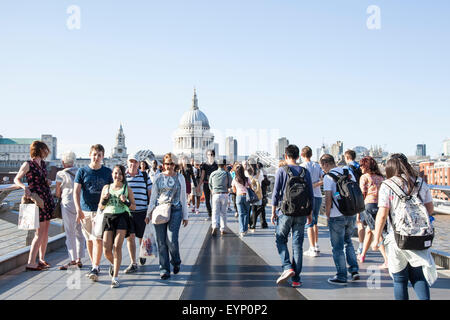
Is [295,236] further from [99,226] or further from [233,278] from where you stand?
[99,226]

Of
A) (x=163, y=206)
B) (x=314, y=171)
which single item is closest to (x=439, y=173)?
(x=314, y=171)

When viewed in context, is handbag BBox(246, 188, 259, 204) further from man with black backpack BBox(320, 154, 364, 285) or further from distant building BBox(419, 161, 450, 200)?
distant building BBox(419, 161, 450, 200)

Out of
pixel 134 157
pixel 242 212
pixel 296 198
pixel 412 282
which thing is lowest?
pixel 242 212

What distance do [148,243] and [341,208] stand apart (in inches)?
113

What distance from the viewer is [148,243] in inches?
251

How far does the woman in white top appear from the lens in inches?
151

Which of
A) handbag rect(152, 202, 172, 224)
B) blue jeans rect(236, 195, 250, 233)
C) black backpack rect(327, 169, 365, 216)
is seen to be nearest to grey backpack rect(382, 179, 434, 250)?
black backpack rect(327, 169, 365, 216)

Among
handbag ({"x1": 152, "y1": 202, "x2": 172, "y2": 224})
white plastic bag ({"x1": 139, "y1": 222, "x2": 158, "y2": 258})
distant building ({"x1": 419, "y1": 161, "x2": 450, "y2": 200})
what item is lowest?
distant building ({"x1": 419, "y1": 161, "x2": 450, "y2": 200})

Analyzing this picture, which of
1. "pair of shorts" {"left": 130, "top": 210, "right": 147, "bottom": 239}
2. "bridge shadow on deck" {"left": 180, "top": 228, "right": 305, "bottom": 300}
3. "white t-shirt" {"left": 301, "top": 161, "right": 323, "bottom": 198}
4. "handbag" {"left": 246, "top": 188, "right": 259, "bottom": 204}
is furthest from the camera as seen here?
"handbag" {"left": 246, "top": 188, "right": 259, "bottom": 204}

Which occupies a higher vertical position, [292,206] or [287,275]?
[292,206]

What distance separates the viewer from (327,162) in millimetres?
6559

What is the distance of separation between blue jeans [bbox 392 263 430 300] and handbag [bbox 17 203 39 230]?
485 cm
